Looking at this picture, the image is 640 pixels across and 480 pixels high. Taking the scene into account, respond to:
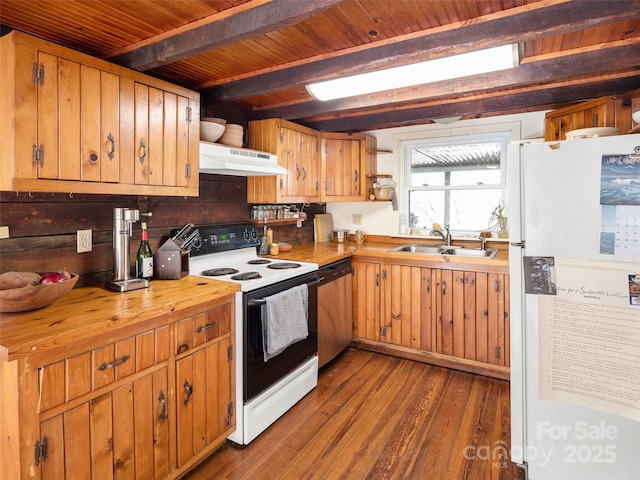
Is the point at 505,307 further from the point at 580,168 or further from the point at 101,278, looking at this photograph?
the point at 101,278

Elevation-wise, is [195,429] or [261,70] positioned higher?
[261,70]

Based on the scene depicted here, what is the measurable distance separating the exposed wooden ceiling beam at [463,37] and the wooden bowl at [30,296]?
5.18 ft

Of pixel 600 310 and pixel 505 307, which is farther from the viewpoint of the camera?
pixel 505 307

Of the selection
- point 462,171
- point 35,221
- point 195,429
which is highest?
point 462,171

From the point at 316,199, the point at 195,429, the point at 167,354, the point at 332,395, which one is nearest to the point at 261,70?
the point at 316,199

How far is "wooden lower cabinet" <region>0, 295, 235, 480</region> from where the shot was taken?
1238 millimetres

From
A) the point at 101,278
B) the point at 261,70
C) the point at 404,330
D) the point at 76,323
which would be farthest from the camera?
the point at 404,330

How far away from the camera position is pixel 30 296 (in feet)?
4.73

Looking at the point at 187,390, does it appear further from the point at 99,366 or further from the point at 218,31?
the point at 218,31

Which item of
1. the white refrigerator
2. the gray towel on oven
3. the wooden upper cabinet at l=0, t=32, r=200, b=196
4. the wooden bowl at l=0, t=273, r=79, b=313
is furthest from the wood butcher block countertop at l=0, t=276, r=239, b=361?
the white refrigerator

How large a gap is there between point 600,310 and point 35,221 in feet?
8.49

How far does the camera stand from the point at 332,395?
2.65 meters

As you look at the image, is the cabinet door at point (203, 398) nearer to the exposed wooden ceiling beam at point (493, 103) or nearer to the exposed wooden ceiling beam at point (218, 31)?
the exposed wooden ceiling beam at point (218, 31)

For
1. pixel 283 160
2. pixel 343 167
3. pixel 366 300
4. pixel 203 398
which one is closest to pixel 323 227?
pixel 343 167
